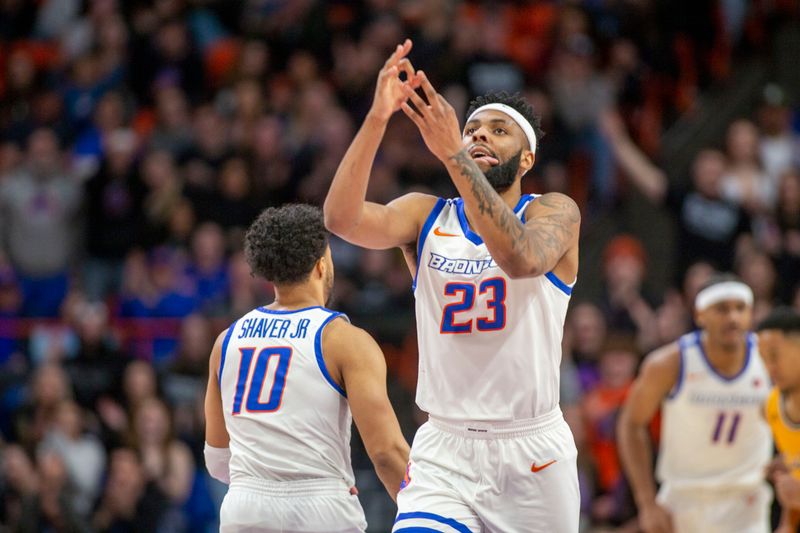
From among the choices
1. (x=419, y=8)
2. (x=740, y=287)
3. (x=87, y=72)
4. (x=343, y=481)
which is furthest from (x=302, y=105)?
(x=343, y=481)

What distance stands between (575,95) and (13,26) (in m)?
7.85

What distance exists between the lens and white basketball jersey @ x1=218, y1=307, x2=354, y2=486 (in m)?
5.73

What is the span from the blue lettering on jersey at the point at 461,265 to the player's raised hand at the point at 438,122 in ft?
1.94

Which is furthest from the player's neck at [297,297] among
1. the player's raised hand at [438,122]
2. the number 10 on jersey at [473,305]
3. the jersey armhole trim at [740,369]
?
the jersey armhole trim at [740,369]

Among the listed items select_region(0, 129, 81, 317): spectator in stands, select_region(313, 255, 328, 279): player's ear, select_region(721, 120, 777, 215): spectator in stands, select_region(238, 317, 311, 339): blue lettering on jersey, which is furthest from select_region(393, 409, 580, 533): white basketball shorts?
select_region(0, 129, 81, 317): spectator in stands

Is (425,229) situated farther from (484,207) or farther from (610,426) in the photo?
(610,426)

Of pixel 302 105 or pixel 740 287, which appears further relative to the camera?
pixel 302 105

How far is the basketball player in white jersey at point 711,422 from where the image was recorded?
8.76 m

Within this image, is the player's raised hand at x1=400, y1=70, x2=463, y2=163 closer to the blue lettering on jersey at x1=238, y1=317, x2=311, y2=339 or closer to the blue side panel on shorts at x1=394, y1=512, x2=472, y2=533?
the blue lettering on jersey at x1=238, y1=317, x2=311, y2=339

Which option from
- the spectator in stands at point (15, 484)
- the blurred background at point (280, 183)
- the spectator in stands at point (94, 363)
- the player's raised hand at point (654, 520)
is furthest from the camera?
the spectator in stands at point (94, 363)

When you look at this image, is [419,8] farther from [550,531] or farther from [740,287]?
[550,531]

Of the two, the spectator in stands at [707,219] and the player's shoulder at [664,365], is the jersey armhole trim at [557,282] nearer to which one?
the player's shoulder at [664,365]

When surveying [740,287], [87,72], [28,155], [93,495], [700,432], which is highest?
[87,72]

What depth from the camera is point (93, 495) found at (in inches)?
461
